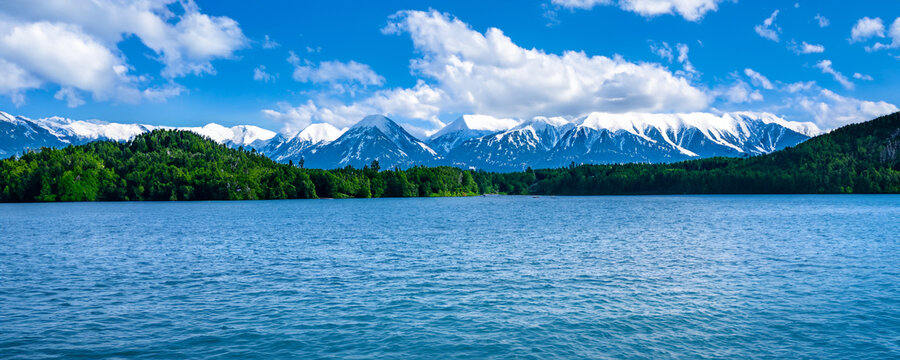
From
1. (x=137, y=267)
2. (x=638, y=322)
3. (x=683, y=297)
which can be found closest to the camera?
(x=638, y=322)

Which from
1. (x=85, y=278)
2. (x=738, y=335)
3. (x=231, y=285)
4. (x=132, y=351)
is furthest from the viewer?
(x=85, y=278)

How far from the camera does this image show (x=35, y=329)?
94.0 ft

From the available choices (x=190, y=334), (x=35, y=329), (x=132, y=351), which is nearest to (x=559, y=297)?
(x=190, y=334)

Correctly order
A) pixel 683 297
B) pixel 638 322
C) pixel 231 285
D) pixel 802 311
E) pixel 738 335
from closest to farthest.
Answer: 1. pixel 738 335
2. pixel 638 322
3. pixel 802 311
4. pixel 683 297
5. pixel 231 285

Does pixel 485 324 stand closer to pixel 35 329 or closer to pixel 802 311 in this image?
pixel 802 311

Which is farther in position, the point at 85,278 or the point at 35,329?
the point at 85,278

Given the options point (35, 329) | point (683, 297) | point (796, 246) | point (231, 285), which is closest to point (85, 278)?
point (231, 285)

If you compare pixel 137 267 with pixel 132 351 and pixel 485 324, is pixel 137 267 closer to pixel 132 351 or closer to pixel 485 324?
pixel 132 351

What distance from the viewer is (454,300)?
3547cm

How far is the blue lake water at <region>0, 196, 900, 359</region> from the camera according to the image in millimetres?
26016

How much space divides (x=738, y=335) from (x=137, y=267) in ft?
146

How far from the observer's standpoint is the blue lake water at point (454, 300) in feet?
85.4

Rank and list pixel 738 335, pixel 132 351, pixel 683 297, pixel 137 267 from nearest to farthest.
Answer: pixel 132 351 → pixel 738 335 → pixel 683 297 → pixel 137 267

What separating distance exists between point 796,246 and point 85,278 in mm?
65143
